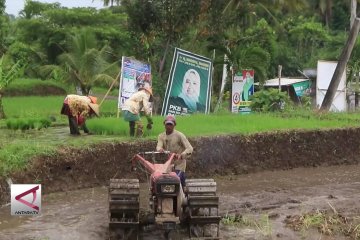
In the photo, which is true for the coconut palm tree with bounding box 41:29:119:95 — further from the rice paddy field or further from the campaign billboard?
the campaign billboard

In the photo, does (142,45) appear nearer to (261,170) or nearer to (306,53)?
(261,170)

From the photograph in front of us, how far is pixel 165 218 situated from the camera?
22.7 ft

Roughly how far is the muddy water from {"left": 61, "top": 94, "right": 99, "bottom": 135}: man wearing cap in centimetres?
232

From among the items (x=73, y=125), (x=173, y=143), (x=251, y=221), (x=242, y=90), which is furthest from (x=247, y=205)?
(x=242, y=90)

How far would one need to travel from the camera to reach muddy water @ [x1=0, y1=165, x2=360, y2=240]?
26.1 feet

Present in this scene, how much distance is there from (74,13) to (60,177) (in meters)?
27.9

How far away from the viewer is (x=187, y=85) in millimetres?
17891

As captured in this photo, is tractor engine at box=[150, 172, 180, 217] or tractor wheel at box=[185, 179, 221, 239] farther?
tractor wheel at box=[185, 179, 221, 239]

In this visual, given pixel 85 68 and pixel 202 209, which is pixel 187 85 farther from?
pixel 202 209

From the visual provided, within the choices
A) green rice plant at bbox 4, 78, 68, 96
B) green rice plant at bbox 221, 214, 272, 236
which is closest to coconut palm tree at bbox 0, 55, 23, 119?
green rice plant at bbox 221, 214, 272, 236

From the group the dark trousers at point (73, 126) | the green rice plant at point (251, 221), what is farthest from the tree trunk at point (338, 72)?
the green rice plant at point (251, 221)

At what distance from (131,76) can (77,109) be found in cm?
403

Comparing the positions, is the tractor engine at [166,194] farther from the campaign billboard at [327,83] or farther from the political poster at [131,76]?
the campaign billboard at [327,83]

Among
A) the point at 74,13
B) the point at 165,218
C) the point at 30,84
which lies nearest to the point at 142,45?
the point at 30,84
